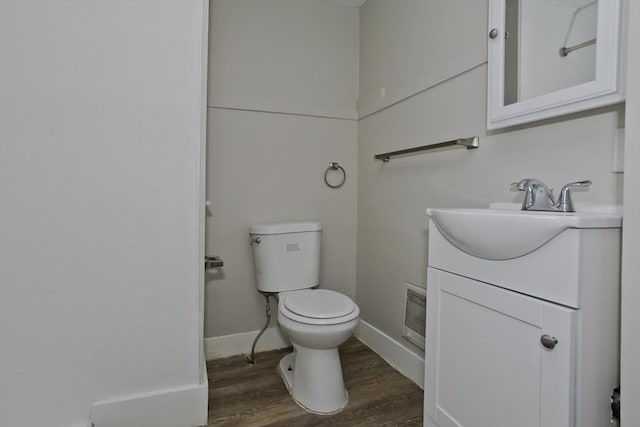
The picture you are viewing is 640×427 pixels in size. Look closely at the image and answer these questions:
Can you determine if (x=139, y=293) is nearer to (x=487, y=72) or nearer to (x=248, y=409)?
(x=248, y=409)

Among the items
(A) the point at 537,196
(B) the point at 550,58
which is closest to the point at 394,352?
(A) the point at 537,196

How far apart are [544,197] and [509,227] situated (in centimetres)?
26

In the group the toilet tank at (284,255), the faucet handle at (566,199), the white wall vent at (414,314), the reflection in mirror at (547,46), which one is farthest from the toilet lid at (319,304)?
the reflection in mirror at (547,46)

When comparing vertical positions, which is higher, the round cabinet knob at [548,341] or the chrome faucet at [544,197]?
the chrome faucet at [544,197]

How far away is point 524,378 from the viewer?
903 millimetres

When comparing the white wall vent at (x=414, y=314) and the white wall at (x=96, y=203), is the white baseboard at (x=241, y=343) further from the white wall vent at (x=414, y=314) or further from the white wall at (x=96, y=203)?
the white wall vent at (x=414, y=314)

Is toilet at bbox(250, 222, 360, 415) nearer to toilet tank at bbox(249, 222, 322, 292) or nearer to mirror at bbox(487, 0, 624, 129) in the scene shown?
toilet tank at bbox(249, 222, 322, 292)

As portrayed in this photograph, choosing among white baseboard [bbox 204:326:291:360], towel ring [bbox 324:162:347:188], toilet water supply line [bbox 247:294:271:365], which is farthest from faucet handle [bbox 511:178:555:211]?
white baseboard [bbox 204:326:291:360]

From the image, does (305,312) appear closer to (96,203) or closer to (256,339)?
(256,339)

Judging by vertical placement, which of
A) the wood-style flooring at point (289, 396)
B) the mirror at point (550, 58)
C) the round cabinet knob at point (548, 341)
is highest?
the mirror at point (550, 58)

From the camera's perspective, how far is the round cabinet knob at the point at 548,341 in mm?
827

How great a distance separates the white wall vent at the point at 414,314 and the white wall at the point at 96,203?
987mm

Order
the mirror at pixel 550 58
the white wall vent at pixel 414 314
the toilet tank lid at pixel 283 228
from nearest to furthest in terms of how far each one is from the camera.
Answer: the mirror at pixel 550 58 → the white wall vent at pixel 414 314 → the toilet tank lid at pixel 283 228

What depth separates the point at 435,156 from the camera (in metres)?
1.60
